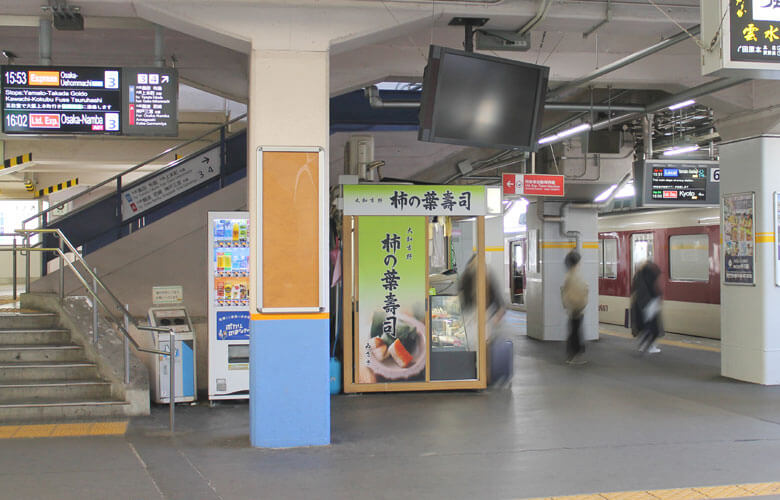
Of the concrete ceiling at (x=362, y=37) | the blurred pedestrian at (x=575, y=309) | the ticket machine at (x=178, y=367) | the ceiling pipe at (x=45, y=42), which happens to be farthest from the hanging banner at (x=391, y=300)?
the ceiling pipe at (x=45, y=42)

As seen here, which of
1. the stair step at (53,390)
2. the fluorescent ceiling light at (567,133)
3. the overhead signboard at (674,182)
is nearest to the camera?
the stair step at (53,390)

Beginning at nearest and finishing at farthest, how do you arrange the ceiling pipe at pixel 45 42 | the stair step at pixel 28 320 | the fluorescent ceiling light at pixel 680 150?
1. the ceiling pipe at pixel 45 42
2. the stair step at pixel 28 320
3. the fluorescent ceiling light at pixel 680 150

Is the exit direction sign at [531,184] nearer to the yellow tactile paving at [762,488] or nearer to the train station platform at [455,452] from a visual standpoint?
the train station platform at [455,452]

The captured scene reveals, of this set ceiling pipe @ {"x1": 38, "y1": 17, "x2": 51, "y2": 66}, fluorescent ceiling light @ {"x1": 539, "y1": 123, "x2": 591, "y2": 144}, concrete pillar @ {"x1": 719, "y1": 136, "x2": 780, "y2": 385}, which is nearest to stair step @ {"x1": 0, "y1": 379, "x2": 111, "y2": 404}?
ceiling pipe @ {"x1": 38, "y1": 17, "x2": 51, "y2": 66}

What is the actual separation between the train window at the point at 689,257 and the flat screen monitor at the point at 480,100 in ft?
27.4

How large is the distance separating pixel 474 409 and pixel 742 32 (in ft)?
14.7

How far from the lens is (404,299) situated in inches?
344

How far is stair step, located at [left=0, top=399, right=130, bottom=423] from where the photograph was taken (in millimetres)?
7203

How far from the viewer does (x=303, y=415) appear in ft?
20.5

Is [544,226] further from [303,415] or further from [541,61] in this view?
[303,415]

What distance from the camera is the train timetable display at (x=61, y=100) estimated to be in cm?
641

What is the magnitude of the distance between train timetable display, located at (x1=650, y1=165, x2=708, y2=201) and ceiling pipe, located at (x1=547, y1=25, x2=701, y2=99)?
3.33 metres

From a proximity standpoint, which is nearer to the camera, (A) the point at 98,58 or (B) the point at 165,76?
(B) the point at 165,76

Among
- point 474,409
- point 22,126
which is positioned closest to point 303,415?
point 474,409
